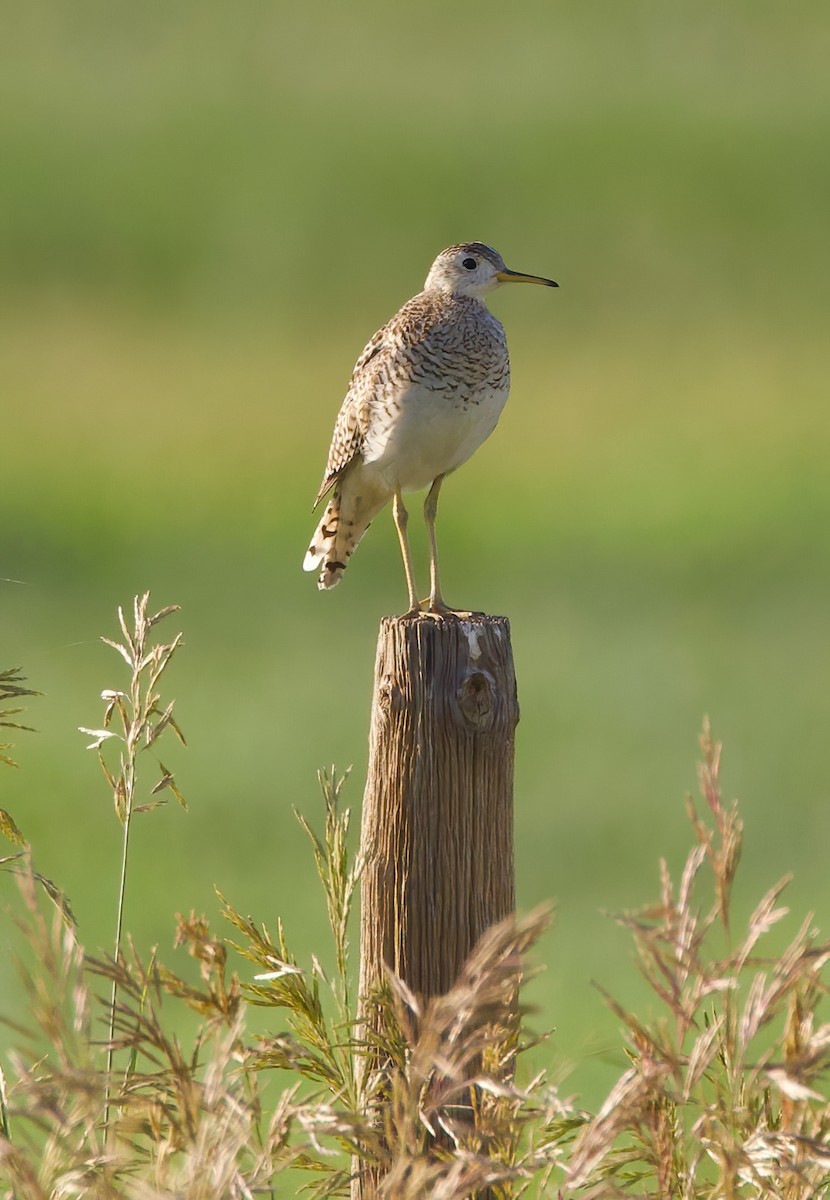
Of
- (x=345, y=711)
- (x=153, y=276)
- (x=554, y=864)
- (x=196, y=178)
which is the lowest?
(x=554, y=864)

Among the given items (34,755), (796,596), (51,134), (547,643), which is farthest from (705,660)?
(51,134)

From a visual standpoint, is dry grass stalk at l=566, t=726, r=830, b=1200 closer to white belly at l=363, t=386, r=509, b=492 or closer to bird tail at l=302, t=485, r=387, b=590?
white belly at l=363, t=386, r=509, b=492

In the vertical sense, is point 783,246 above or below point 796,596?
above

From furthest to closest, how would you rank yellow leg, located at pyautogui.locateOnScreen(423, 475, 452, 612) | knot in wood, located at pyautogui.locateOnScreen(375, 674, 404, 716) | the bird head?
1. the bird head
2. yellow leg, located at pyautogui.locateOnScreen(423, 475, 452, 612)
3. knot in wood, located at pyautogui.locateOnScreen(375, 674, 404, 716)

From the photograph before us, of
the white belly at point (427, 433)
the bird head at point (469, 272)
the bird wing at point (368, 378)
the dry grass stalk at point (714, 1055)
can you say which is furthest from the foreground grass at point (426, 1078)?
the bird head at point (469, 272)

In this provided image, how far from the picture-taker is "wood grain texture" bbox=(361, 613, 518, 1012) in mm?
3031

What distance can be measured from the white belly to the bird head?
52 cm

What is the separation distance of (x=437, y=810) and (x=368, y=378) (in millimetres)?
2357

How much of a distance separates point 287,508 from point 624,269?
7709 millimetres

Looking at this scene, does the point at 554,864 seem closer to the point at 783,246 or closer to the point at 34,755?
the point at 34,755

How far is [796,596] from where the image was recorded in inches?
725

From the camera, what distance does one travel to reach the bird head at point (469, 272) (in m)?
5.43

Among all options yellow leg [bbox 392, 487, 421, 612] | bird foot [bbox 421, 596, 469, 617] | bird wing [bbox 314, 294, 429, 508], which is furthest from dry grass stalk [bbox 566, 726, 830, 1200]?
bird wing [bbox 314, 294, 429, 508]

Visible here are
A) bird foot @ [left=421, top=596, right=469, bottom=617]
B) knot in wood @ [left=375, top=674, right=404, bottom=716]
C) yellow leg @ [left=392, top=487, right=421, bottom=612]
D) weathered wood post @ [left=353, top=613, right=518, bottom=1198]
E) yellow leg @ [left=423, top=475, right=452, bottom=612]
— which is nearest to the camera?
weathered wood post @ [left=353, top=613, right=518, bottom=1198]
